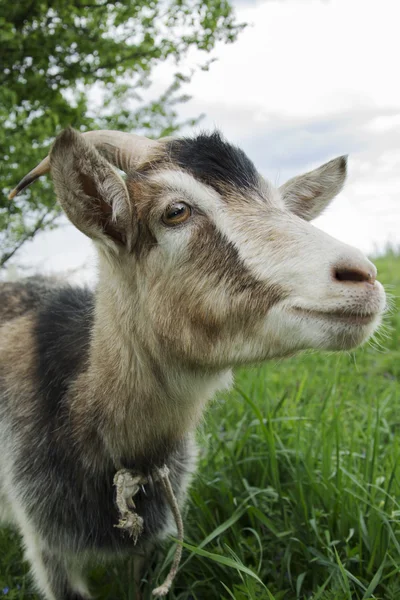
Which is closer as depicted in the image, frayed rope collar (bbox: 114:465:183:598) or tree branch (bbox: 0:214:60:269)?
frayed rope collar (bbox: 114:465:183:598)

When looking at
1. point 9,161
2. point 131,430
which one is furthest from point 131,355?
point 9,161

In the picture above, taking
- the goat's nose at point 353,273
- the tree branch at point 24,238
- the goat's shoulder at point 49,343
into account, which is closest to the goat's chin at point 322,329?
the goat's nose at point 353,273

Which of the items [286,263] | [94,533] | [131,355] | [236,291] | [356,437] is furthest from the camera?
[356,437]

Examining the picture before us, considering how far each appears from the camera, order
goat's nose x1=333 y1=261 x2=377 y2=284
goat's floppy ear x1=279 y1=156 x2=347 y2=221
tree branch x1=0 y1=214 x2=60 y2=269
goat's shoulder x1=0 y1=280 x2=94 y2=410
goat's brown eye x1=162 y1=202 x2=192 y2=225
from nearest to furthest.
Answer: goat's nose x1=333 y1=261 x2=377 y2=284 < goat's brown eye x1=162 y1=202 x2=192 y2=225 < goat's shoulder x1=0 y1=280 x2=94 y2=410 < goat's floppy ear x1=279 y1=156 x2=347 y2=221 < tree branch x1=0 y1=214 x2=60 y2=269

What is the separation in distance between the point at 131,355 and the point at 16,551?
1688mm

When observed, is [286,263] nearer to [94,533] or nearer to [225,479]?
[94,533]

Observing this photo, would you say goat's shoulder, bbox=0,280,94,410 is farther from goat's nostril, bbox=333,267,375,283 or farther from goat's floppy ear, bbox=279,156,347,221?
goat's nostril, bbox=333,267,375,283

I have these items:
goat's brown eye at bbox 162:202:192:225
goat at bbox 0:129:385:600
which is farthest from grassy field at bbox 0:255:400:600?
goat's brown eye at bbox 162:202:192:225

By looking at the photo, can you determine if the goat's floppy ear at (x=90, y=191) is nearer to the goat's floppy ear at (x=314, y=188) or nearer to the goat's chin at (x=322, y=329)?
the goat's chin at (x=322, y=329)

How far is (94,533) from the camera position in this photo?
2.62 m

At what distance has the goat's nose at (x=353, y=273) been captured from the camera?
6.12 ft

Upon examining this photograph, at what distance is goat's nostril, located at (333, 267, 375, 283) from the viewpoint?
1.87m

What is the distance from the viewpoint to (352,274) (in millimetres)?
1882

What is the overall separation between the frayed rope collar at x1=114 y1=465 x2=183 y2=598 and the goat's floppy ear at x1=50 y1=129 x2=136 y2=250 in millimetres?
931
